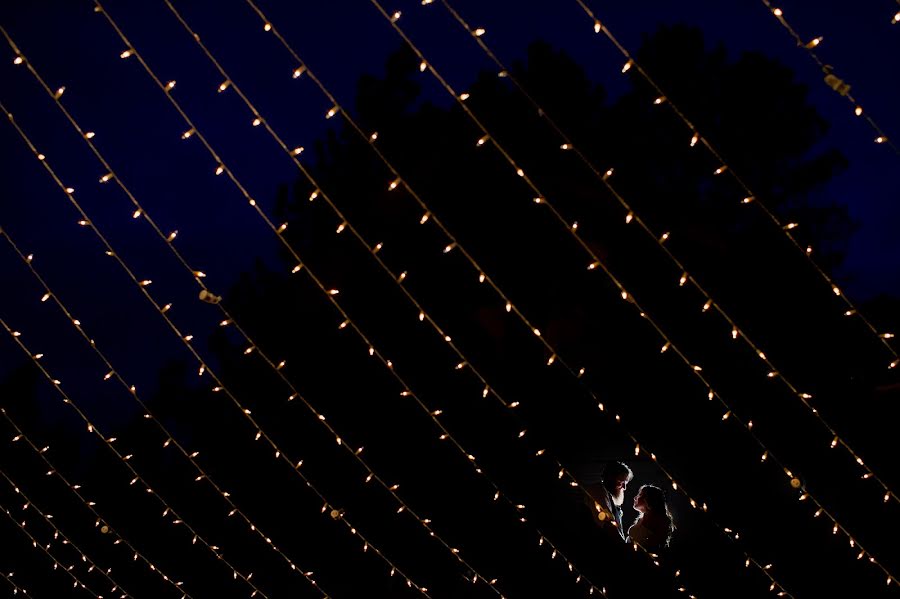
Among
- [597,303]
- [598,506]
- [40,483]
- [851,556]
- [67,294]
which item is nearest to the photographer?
[598,506]

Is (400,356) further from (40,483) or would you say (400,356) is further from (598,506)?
(40,483)

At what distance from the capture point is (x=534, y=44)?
23.0 ft

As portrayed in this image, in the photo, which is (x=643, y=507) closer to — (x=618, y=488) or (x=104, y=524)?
(x=618, y=488)

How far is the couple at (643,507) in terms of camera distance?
125 inches

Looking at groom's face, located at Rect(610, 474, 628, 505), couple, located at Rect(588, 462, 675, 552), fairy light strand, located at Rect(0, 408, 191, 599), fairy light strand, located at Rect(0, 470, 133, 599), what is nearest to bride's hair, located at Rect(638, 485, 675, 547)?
couple, located at Rect(588, 462, 675, 552)

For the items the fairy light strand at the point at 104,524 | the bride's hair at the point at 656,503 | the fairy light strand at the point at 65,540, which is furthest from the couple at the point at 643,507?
the fairy light strand at the point at 65,540

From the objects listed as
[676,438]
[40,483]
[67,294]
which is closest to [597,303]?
[676,438]

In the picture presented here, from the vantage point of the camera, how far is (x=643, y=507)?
3260mm

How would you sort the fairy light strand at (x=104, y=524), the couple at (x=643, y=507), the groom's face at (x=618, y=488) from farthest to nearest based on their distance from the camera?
the fairy light strand at (x=104, y=524), the groom's face at (x=618, y=488), the couple at (x=643, y=507)

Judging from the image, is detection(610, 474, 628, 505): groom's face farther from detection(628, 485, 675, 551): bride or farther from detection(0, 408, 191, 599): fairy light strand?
detection(0, 408, 191, 599): fairy light strand

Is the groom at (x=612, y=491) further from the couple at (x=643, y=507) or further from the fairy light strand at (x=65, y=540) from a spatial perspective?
the fairy light strand at (x=65, y=540)

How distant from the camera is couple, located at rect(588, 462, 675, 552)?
3.17m

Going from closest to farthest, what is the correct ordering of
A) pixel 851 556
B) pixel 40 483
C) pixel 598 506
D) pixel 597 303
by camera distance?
1. pixel 598 506
2. pixel 851 556
3. pixel 597 303
4. pixel 40 483

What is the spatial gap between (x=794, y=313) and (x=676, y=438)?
1582 millimetres
